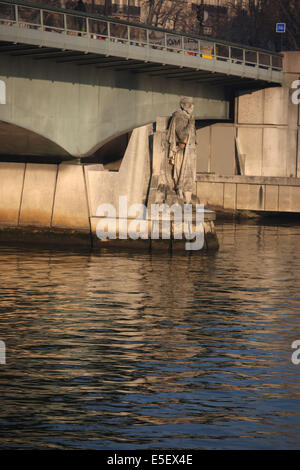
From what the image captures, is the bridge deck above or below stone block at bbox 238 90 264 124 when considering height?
above

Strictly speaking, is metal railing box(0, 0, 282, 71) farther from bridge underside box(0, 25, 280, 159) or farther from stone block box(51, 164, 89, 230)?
stone block box(51, 164, 89, 230)

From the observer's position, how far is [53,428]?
48.7 feet

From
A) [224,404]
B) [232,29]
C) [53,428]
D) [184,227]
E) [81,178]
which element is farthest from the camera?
[232,29]

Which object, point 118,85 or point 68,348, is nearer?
point 68,348

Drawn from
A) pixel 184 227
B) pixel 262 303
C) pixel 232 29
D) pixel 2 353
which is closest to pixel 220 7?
pixel 232 29

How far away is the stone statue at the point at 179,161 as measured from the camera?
135 feet

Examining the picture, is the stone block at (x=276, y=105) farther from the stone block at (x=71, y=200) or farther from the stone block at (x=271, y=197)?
the stone block at (x=71, y=200)

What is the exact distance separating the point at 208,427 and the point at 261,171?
47251 millimetres

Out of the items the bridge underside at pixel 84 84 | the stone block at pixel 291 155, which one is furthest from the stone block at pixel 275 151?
the bridge underside at pixel 84 84

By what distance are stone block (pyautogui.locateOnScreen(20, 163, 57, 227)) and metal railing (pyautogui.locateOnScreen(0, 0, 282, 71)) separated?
646 cm

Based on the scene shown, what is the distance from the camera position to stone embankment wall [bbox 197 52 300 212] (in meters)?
59.0

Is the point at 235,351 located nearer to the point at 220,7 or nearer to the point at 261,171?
the point at 261,171

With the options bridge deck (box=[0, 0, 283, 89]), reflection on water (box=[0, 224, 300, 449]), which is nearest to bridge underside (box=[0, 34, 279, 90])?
bridge deck (box=[0, 0, 283, 89])
